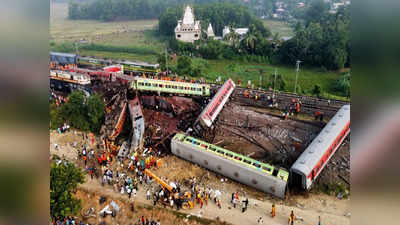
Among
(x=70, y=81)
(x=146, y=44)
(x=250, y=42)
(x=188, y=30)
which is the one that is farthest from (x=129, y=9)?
(x=70, y=81)

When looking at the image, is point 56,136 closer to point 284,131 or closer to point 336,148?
point 284,131

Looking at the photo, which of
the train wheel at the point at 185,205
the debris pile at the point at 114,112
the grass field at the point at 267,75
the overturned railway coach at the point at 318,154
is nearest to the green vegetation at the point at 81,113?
the debris pile at the point at 114,112

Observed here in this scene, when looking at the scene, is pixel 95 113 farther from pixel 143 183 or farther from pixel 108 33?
pixel 108 33

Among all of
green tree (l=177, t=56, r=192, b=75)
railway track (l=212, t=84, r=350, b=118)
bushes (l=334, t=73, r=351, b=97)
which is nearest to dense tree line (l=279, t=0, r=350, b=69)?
bushes (l=334, t=73, r=351, b=97)

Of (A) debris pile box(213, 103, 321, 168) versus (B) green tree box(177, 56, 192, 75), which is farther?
(B) green tree box(177, 56, 192, 75)

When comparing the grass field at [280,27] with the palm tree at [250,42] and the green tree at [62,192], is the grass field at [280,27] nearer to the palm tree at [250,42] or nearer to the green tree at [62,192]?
the palm tree at [250,42]

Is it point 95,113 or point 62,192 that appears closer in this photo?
point 62,192

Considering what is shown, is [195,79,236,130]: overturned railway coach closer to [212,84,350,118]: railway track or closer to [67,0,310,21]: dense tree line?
[212,84,350,118]: railway track
